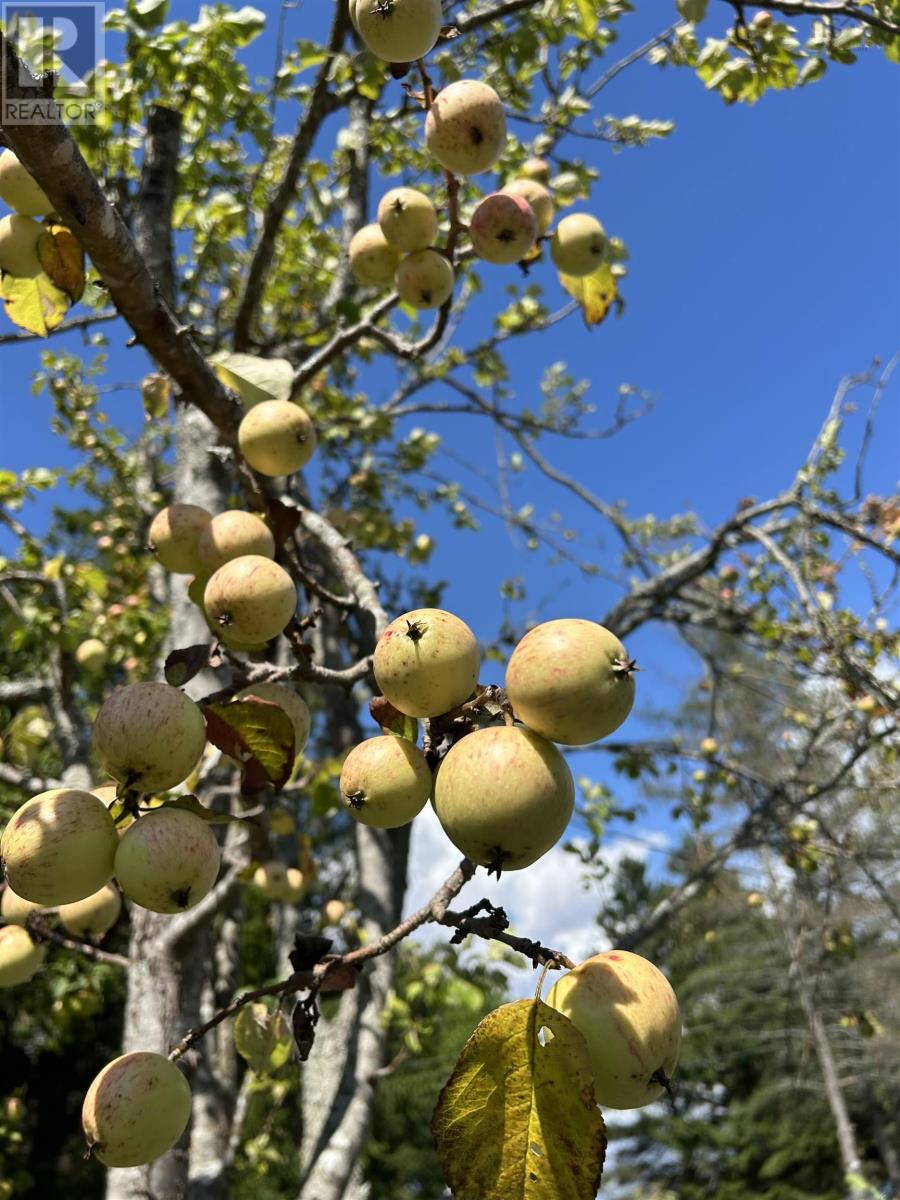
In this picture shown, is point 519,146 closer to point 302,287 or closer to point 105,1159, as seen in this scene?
point 302,287

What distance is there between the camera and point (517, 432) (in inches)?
209

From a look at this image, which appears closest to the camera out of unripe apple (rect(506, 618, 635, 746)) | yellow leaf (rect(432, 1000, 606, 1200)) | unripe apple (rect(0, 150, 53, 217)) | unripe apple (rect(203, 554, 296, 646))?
yellow leaf (rect(432, 1000, 606, 1200))

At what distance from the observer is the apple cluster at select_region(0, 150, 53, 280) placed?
159cm

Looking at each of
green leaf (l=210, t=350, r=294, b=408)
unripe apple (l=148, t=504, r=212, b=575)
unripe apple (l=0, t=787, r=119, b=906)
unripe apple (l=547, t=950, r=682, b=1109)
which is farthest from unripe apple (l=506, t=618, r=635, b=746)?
green leaf (l=210, t=350, r=294, b=408)

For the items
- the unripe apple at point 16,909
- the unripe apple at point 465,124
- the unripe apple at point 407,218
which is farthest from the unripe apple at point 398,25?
the unripe apple at point 16,909

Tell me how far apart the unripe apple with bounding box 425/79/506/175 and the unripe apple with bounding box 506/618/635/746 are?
47.0 inches

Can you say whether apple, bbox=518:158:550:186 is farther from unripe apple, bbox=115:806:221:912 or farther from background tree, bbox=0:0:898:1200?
unripe apple, bbox=115:806:221:912

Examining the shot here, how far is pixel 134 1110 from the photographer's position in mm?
1085

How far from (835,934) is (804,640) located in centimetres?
197

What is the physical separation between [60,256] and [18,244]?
0.38 ft

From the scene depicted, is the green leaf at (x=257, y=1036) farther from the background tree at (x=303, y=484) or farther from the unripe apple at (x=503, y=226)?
the unripe apple at (x=503, y=226)

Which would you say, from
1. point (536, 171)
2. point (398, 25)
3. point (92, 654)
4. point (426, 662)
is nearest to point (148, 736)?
point (426, 662)

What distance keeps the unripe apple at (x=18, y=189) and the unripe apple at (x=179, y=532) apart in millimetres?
698

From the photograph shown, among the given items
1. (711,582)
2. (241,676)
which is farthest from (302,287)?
(241,676)
